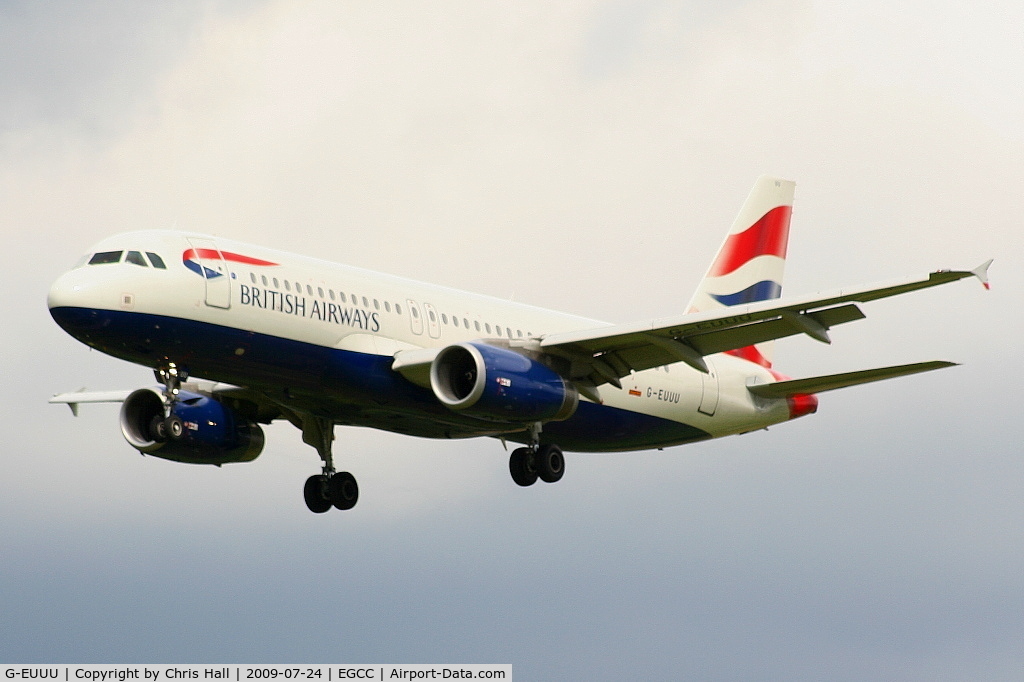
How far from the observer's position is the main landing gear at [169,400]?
3391 centimetres

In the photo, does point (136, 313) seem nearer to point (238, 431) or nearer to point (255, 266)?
point (255, 266)

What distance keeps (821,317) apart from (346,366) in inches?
398

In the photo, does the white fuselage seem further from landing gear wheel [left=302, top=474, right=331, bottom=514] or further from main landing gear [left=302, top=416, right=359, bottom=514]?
landing gear wheel [left=302, top=474, right=331, bottom=514]

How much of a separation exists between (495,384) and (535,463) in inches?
184

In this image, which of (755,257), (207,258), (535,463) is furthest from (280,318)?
(755,257)

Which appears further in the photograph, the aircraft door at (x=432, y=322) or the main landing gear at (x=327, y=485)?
the main landing gear at (x=327, y=485)

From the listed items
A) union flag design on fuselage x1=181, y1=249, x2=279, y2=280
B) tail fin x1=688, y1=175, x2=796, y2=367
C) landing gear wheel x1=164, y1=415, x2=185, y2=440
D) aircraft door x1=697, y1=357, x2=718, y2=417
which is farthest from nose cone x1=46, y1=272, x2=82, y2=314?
tail fin x1=688, y1=175, x2=796, y2=367

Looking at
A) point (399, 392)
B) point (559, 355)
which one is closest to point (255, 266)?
point (399, 392)

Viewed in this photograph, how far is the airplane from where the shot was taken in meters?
32.9

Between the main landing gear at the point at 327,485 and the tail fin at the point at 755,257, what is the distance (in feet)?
36.2

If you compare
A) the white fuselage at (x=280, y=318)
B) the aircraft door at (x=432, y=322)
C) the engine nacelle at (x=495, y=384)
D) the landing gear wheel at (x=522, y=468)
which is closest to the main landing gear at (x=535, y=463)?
the landing gear wheel at (x=522, y=468)

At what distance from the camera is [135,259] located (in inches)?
1302

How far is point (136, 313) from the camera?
32.5m

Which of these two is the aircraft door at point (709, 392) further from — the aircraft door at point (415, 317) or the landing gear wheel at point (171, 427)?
the landing gear wheel at point (171, 427)
